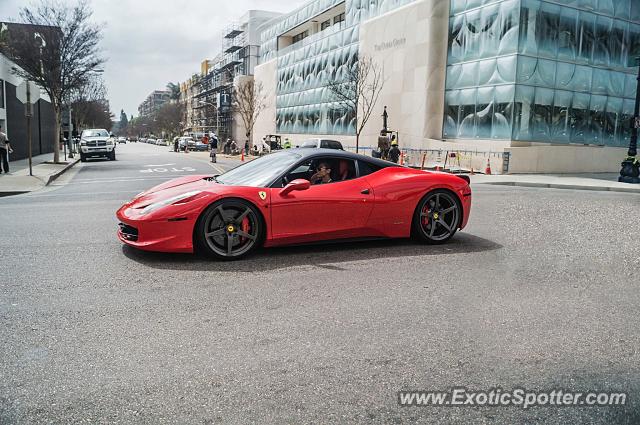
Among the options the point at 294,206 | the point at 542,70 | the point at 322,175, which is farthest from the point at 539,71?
the point at 294,206

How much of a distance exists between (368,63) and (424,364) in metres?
38.0

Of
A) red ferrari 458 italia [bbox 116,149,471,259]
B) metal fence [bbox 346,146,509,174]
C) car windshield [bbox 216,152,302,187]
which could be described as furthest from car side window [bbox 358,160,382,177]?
metal fence [bbox 346,146,509,174]

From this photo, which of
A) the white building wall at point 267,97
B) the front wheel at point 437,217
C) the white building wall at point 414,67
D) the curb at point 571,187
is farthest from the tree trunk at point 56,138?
the white building wall at point 267,97

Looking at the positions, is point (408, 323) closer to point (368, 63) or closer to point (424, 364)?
point (424, 364)

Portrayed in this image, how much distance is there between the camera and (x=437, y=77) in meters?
33.2

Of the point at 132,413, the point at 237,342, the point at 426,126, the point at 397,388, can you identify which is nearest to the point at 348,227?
the point at 237,342

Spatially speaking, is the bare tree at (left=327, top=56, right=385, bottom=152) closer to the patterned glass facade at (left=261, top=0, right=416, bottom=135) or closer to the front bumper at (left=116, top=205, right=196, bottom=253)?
the patterned glass facade at (left=261, top=0, right=416, bottom=135)

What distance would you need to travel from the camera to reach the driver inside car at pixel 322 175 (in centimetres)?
639

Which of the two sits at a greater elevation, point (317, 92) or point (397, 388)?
point (317, 92)

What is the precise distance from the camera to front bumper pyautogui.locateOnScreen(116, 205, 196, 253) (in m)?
5.65

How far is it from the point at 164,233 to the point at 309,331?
2.47m

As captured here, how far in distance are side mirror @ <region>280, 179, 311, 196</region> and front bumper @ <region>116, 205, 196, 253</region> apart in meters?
1.05

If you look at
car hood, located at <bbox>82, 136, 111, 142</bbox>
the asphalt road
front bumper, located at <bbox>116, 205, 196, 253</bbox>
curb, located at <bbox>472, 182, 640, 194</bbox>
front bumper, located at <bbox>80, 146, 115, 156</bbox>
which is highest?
car hood, located at <bbox>82, 136, 111, 142</bbox>

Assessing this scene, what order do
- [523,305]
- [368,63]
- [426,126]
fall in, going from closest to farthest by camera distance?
[523,305]
[426,126]
[368,63]
